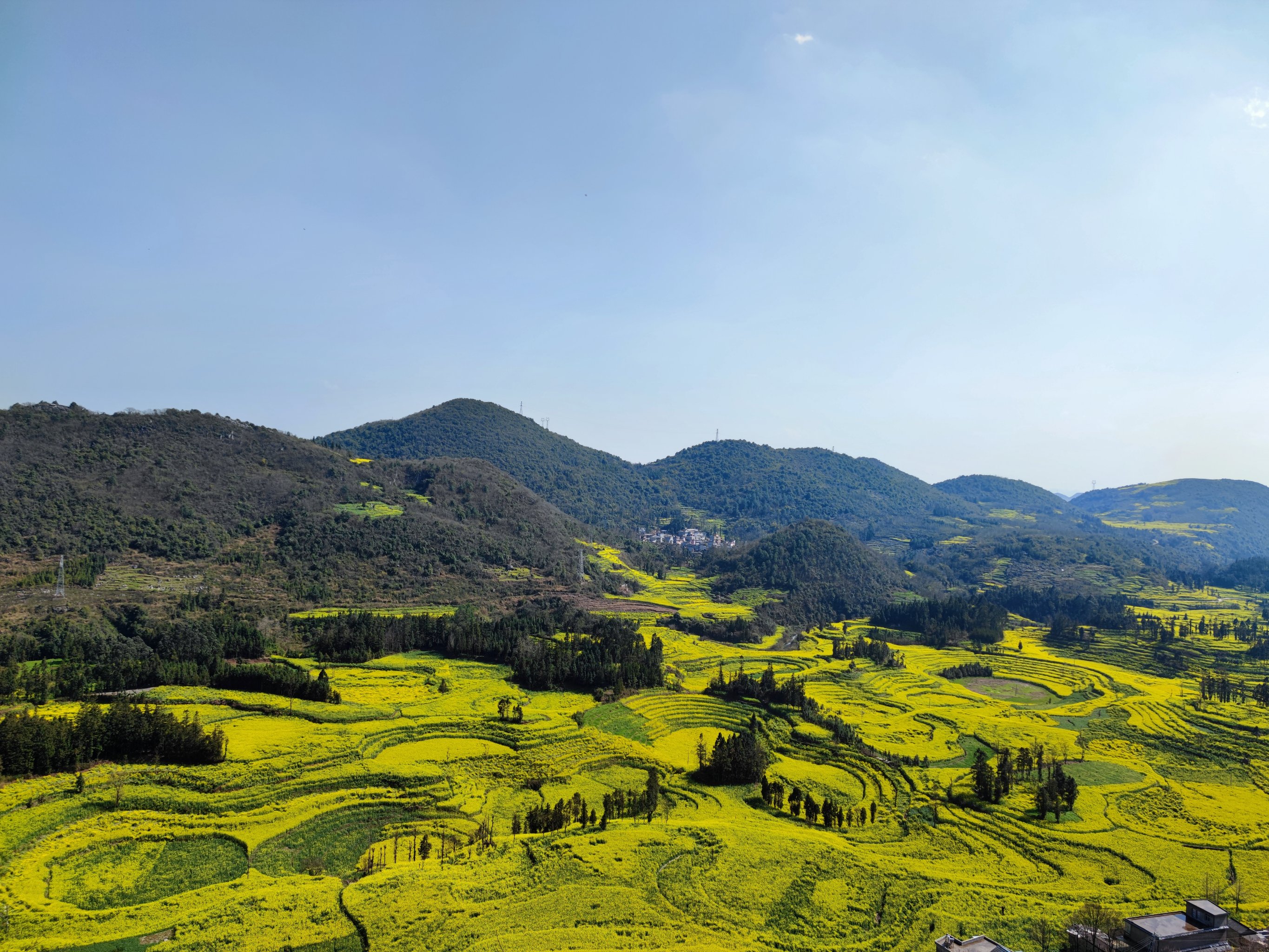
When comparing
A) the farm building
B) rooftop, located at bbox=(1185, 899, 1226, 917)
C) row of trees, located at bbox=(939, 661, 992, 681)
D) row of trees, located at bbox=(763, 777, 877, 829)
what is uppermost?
rooftop, located at bbox=(1185, 899, 1226, 917)

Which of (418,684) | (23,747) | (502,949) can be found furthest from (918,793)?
(23,747)

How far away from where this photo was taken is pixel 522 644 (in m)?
90.2

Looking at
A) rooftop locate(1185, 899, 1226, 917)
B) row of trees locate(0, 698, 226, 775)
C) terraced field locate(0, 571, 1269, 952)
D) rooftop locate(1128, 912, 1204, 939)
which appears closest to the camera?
rooftop locate(1128, 912, 1204, 939)

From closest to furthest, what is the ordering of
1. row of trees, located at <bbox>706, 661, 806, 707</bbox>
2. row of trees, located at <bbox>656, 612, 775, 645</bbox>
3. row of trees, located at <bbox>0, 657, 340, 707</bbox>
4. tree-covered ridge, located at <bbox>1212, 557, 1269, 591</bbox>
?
row of trees, located at <bbox>0, 657, 340, 707</bbox> < row of trees, located at <bbox>706, 661, 806, 707</bbox> < row of trees, located at <bbox>656, 612, 775, 645</bbox> < tree-covered ridge, located at <bbox>1212, 557, 1269, 591</bbox>

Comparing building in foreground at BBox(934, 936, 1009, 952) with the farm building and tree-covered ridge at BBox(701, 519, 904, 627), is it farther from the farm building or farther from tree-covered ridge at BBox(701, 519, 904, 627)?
tree-covered ridge at BBox(701, 519, 904, 627)

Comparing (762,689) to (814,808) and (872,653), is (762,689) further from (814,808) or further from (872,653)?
(872,653)

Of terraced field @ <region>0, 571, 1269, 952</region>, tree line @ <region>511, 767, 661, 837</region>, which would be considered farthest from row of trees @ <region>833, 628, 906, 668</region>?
tree line @ <region>511, 767, 661, 837</region>

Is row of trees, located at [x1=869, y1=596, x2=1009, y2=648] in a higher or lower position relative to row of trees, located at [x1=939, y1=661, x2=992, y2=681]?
higher

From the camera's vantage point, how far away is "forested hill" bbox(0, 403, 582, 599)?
108 metres

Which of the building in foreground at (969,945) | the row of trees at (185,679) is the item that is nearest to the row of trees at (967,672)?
the building in foreground at (969,945)

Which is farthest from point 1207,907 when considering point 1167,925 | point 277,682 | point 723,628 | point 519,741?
point 723,628

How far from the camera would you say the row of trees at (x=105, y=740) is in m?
46.8

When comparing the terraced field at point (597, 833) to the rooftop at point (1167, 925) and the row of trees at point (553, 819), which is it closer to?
the row of trees at point (553, 819)

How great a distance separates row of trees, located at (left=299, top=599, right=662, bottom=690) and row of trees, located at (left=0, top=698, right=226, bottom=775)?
32644 mm
